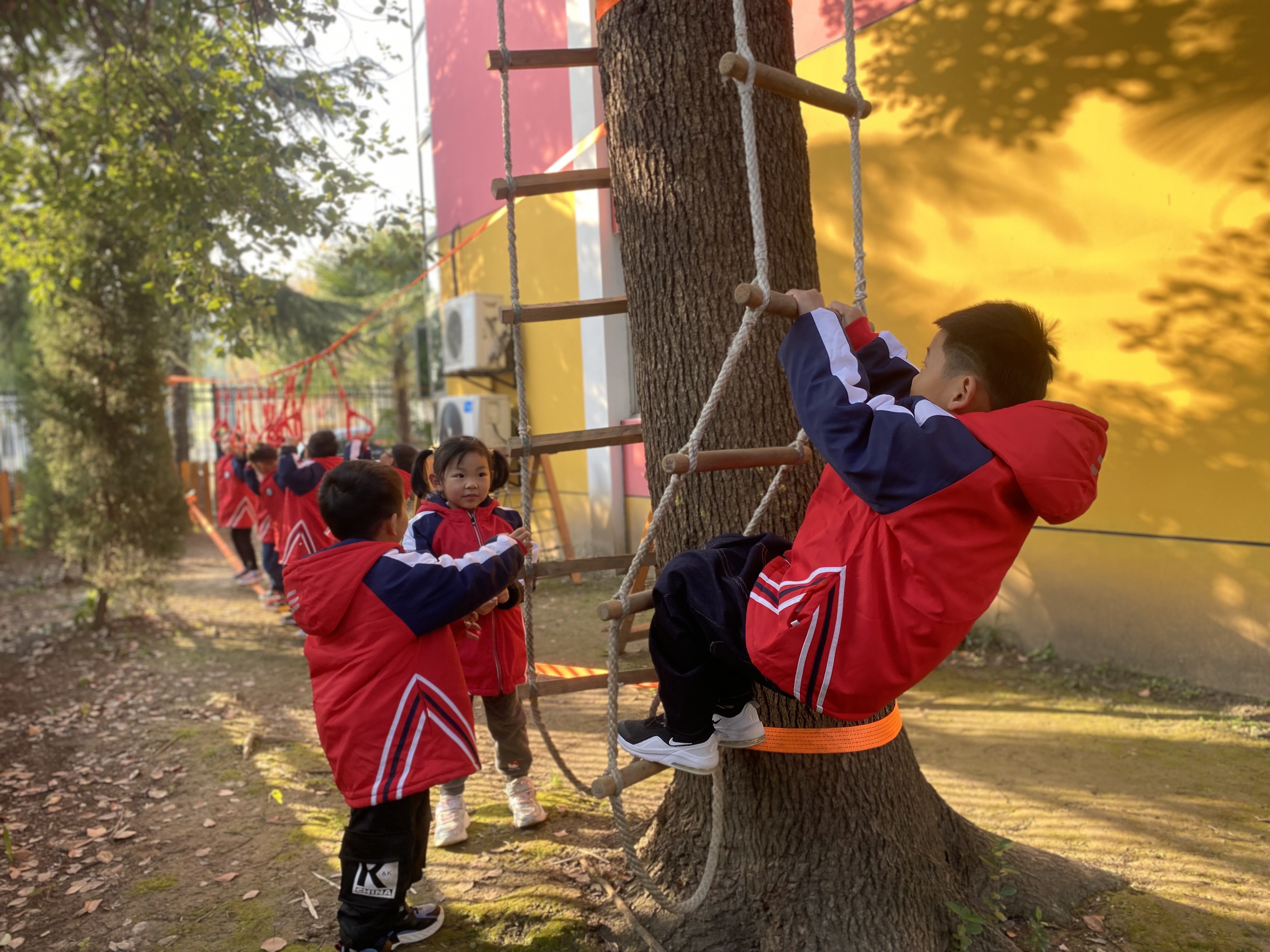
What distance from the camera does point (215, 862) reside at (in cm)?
312

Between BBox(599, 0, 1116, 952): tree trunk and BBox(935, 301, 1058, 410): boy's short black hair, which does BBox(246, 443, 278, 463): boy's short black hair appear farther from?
BBox(935, 301, 1058, 410): boy's short black hair

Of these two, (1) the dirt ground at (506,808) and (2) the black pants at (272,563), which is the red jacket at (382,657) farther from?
(2) the black pants at (272,563)

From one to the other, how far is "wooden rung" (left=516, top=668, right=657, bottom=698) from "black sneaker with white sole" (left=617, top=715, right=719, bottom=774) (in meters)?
0.56

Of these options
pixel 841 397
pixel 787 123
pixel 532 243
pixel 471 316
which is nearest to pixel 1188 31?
pixel 787 123

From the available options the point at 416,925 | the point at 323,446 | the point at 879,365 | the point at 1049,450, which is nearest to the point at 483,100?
the point at 323,446

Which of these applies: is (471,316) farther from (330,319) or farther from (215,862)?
(215,862)

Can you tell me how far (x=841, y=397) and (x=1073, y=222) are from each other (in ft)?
12.9

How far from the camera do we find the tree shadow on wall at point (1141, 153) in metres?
4.19

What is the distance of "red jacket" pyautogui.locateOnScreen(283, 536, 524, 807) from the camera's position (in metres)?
2.32

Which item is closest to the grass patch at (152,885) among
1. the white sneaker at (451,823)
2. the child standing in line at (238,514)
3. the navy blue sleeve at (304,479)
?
the white sneaker at (451,823)

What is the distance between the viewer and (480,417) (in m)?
9.38

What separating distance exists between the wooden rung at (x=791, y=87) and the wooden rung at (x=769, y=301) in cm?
44

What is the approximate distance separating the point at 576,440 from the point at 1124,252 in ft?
11.1

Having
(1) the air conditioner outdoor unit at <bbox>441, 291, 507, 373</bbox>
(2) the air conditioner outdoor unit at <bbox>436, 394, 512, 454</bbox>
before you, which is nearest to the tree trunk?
(2) the air conditioner outdoor unit at <bbox>436, 394, 512, 454</bbox>
